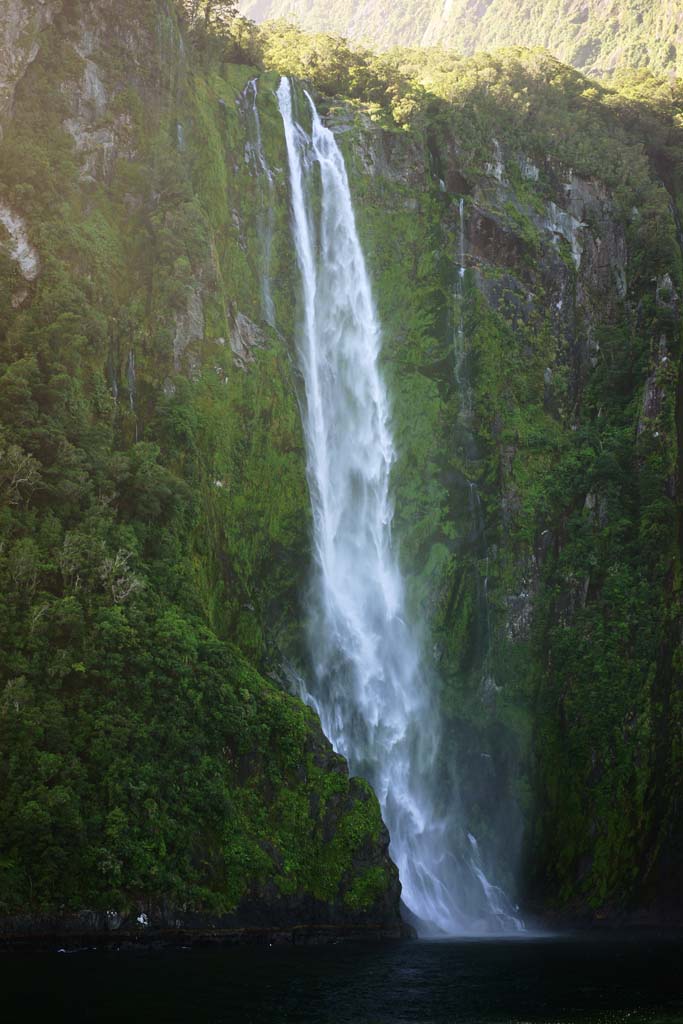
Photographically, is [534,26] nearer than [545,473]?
No

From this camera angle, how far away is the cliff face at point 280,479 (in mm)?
26766

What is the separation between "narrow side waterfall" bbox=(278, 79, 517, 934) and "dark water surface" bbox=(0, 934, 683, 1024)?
827cm

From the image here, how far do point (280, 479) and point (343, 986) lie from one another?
19.3 meters

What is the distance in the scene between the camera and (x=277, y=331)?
3869 centimetres

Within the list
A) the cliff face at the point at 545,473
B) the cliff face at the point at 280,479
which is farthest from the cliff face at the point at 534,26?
the cliff face at the point at 280,479

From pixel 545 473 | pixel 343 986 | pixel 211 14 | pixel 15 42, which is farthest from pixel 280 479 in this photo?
pixel 211 14

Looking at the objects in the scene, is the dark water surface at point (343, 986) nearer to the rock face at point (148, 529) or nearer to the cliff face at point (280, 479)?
the rock face at point (148, 529)

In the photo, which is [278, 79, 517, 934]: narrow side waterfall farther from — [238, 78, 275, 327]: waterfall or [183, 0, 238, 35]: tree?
[183, 0, 238, 35]: tree

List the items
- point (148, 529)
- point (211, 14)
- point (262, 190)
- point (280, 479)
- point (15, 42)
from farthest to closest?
point (211, 14)
point (262, 190)
point (280, 479)
point (15, 42)
point (148, 529)

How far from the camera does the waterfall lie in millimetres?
39031

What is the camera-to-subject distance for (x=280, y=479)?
36375 mm

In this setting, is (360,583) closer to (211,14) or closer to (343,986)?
(343,986)

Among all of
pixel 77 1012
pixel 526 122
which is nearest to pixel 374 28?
pixel 526 122

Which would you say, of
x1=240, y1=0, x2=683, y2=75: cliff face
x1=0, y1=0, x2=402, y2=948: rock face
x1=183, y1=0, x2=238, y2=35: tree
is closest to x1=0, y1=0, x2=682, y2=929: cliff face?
x1=0, y1=0, x2=402, y2=948: rock face
